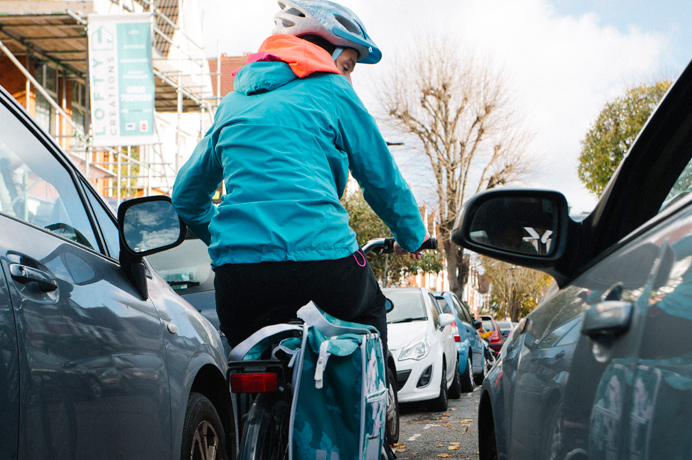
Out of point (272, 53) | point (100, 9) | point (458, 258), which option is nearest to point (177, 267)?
point (272, 53)

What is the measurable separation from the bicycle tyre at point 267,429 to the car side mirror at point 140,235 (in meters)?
0.87

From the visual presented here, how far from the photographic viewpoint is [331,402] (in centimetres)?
221

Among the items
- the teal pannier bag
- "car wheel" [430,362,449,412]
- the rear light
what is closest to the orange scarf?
the teal pannier bag

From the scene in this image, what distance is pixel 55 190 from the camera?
8.53ft

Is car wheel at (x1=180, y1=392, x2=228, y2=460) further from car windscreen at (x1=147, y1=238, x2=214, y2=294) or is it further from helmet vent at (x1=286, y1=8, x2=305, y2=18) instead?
car windscreen at (x1=147, y1=238, x2=214, y2=294)

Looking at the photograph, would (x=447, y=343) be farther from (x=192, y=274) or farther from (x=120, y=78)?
(x=120, y=78)

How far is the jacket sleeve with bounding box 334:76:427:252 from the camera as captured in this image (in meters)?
2.59

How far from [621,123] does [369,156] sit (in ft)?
3.92

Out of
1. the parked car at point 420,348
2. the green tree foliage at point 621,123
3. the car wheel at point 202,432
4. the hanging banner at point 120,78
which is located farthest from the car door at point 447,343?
the car wheel at point 202,432

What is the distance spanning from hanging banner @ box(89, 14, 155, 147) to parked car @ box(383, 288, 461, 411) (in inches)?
249

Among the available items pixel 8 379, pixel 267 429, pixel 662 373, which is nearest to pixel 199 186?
pixel 267 429

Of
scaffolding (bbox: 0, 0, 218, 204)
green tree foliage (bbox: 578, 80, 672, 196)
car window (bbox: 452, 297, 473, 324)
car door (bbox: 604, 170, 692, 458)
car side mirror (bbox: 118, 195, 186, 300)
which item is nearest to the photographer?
car door (bbox: 604, 170, 692, 458)

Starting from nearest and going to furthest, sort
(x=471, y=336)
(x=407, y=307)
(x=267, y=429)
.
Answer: (x=267, y=429)
(x=407, y=307)
(x=471, y=336)

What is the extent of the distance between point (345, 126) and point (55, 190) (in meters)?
0.96
